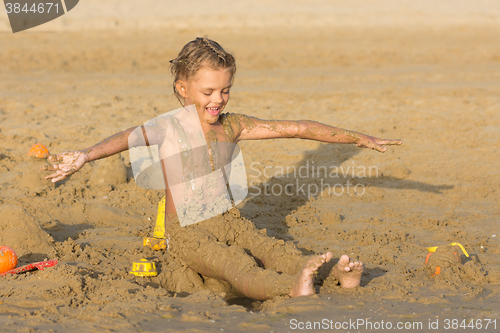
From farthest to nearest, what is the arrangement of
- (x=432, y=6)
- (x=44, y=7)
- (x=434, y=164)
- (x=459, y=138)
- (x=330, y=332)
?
(x=432, y=6)
(x=44, y=7)
(x=459, y=138)
(x=434, y=164)
(x=330, y=332)

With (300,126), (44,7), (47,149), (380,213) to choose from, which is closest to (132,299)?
(300,126)

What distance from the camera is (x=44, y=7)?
58.0ft

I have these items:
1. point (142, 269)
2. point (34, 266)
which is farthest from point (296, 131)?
point (34, 266)

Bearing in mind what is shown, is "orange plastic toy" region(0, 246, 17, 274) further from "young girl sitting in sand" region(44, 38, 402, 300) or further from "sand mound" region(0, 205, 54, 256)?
"young girl sitting in sand" region(44, 38, 402, 300)

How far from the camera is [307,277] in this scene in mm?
2633

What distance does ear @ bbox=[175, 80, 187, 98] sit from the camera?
11.3 feet

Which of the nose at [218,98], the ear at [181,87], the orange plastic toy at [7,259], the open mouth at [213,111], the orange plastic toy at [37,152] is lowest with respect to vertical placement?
the orange plastic toy at [7,259]

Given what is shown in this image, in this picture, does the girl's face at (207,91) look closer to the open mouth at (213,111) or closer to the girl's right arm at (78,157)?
the open mouth at (213,111)

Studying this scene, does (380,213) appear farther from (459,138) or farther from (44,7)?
(44,7)

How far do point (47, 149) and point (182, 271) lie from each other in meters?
3.12

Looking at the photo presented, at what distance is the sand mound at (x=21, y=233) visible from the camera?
345 centimetres

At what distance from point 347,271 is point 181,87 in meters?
1.66

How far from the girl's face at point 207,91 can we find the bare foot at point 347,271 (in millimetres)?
1302

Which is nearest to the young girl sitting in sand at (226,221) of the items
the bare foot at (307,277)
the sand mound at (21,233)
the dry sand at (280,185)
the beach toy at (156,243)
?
the bare foot at (307,277)
